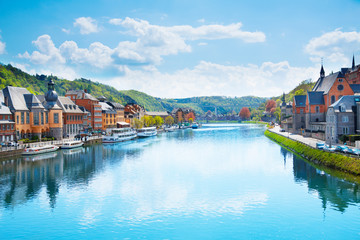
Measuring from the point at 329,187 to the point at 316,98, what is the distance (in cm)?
5234

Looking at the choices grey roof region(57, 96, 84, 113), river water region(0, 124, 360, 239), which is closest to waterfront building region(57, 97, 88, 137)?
grey roof region(57, 96, 84, 113)

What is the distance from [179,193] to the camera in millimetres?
34438

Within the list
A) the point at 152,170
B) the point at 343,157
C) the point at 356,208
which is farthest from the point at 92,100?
the point at 356,208

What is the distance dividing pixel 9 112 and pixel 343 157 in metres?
62.0

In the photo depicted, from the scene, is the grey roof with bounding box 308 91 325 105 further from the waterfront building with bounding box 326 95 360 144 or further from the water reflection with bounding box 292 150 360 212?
the water reflection with bounding box 292 150 360 212

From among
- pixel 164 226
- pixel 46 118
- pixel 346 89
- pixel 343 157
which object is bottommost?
pixel 164 226

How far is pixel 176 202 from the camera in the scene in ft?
103

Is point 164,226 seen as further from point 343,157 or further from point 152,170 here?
point 343,157

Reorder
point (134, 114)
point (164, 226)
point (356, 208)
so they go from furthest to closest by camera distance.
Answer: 1. point (134, 114)
2. point (356, 208)
3. point (164, 226)

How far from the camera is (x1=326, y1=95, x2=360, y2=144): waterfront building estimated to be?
55375 mm

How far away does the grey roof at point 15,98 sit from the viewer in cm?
6850

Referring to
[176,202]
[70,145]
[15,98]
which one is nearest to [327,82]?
[70,145]

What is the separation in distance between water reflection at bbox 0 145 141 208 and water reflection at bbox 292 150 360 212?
27.0m

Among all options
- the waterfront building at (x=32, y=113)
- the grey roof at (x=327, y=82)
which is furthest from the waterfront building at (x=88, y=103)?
the grey roof at (x=327, y=82)
